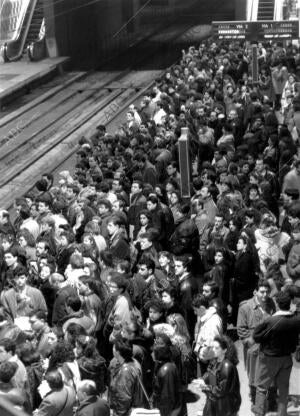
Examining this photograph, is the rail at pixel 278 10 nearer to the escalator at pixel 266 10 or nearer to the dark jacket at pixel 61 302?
the escalator at pixel 266 10

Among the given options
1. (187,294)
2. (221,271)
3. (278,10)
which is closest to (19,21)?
(278,10)

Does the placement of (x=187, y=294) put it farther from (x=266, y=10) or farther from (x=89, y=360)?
(x=266, y=10)

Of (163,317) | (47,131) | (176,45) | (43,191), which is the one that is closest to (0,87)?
(47,131)

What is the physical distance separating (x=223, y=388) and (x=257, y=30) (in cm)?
1859

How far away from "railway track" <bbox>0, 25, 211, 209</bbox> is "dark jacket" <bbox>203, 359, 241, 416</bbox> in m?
13.1

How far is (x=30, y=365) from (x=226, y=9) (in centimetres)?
3889

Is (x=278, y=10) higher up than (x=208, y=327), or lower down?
lower down

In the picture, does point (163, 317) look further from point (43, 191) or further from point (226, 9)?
point (226, 9)

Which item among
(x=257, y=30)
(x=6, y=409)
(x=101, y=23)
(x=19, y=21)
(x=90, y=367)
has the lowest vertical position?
(x=101, y=23)

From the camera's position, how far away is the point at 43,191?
53.3 ft

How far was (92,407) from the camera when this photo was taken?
8477 millimetres

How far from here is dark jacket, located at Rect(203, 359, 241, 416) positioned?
9.29m

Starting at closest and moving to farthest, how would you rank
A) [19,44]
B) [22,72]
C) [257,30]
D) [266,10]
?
[257,30]
[22,72]
[19,44]
[266,10]

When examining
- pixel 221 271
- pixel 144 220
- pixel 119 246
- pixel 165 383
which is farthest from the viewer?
pixel 144 220
